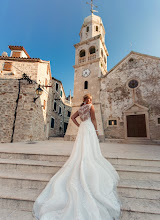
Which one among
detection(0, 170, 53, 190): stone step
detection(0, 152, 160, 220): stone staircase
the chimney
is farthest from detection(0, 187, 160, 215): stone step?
the chimney

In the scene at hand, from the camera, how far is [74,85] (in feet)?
53.2

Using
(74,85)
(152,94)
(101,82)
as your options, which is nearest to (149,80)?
(152,94)

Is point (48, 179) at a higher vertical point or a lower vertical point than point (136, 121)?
lower

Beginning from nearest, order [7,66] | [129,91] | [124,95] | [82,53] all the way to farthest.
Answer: [7,66] < [129,91] < [124,95] < [82,53]

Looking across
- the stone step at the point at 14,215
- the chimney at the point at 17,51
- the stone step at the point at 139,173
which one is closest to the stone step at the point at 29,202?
the stone step at the point at 14,215

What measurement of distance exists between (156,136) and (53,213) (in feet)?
39.2

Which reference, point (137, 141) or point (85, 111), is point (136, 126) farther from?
point (85, 111)

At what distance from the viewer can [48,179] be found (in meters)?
2.62

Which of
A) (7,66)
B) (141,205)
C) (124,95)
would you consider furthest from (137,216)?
(7,66)

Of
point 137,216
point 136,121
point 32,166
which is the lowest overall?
point 137,216

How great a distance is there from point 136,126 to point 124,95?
365 centimetres

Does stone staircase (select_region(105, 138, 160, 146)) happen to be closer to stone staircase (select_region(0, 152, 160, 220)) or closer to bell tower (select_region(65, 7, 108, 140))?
bell tower (select_region(65, 7, 108, 140))

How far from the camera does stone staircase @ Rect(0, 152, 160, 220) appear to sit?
1892mm

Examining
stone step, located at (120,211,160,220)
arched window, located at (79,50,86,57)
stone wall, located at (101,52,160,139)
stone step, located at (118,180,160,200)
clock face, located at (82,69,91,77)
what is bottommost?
stone step, located at (120,211,160,220)
